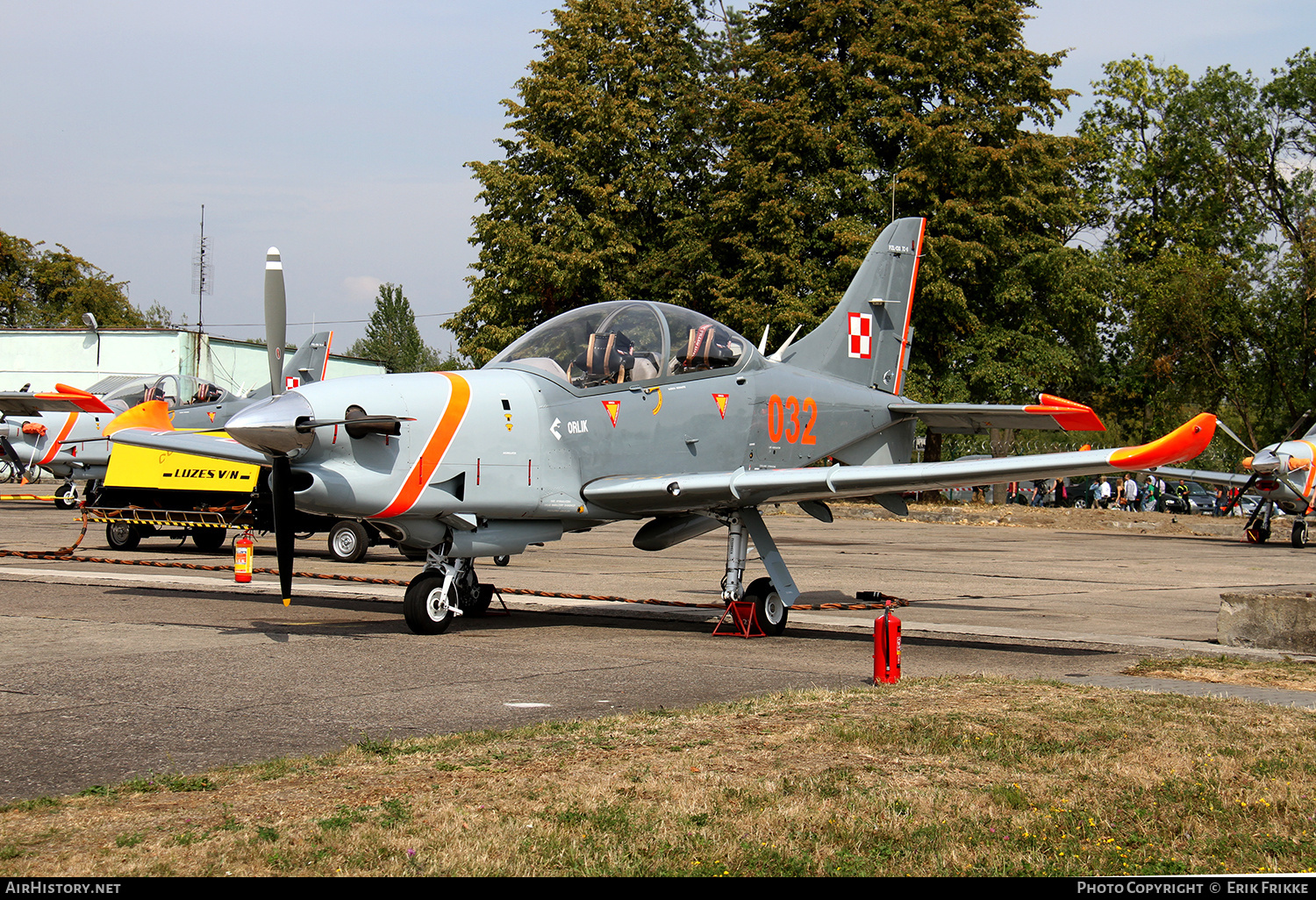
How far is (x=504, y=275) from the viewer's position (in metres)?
43.2

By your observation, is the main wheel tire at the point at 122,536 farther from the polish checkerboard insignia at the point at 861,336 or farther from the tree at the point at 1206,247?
the tree at the point at 1206,247

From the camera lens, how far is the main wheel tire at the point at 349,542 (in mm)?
18906

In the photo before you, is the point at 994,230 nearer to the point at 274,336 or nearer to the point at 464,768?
the point at 274,336

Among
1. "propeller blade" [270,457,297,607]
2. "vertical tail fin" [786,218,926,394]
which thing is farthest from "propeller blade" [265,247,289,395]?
"vertical tail fin" [786,218,926,394]

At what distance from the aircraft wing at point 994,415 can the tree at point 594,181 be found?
28.7 meters

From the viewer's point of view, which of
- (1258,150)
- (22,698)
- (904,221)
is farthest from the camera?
(1258,150)

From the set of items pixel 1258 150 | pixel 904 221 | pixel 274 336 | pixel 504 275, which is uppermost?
pixel 1258 150

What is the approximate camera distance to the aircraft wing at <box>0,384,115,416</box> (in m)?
29.3

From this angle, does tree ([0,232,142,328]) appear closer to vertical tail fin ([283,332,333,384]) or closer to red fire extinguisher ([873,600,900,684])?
vertical tail fin ([283,332,333,384])

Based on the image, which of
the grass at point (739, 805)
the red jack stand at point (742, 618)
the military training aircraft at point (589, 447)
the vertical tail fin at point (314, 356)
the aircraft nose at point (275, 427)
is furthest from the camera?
the vertical tail fin at point (314, 356)

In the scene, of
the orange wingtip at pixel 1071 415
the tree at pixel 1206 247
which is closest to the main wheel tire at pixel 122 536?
the orange wingtip at pixel 1071 415
